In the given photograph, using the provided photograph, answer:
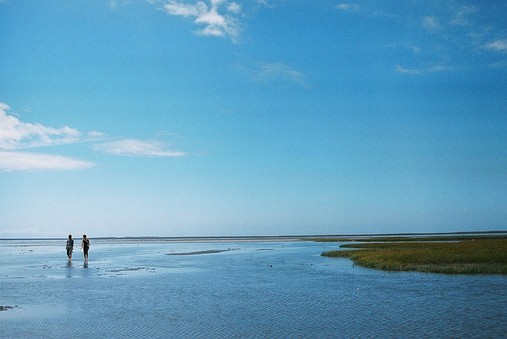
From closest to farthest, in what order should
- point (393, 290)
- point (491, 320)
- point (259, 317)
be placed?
point (491, 320)
point (259, 317)
point (393, 290)

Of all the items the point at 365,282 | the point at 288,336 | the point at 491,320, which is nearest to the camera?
the point at 288,336

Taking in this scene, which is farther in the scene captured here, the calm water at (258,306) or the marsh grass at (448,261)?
the marsh grass at (448,261)

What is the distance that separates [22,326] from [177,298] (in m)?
7.87

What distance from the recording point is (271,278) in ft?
105

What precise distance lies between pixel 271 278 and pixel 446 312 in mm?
15374

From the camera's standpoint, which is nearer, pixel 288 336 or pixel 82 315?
pixel 288 336

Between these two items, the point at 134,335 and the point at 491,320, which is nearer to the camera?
the point at 134,335

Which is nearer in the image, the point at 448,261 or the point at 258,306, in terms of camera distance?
the point at 258,306

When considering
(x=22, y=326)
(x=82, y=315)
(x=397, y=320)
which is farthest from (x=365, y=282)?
(x=22, y=326)

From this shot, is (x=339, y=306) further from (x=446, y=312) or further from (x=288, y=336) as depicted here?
(x=288, y=336)

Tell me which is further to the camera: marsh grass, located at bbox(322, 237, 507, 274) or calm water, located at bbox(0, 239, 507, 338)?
marsh grass, located at bbox(322, 237, 507, 274)

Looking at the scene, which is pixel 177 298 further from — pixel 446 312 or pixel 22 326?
pixel 446 312

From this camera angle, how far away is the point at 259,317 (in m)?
17.9

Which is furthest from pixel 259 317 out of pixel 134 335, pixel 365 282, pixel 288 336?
pixel 365 282
